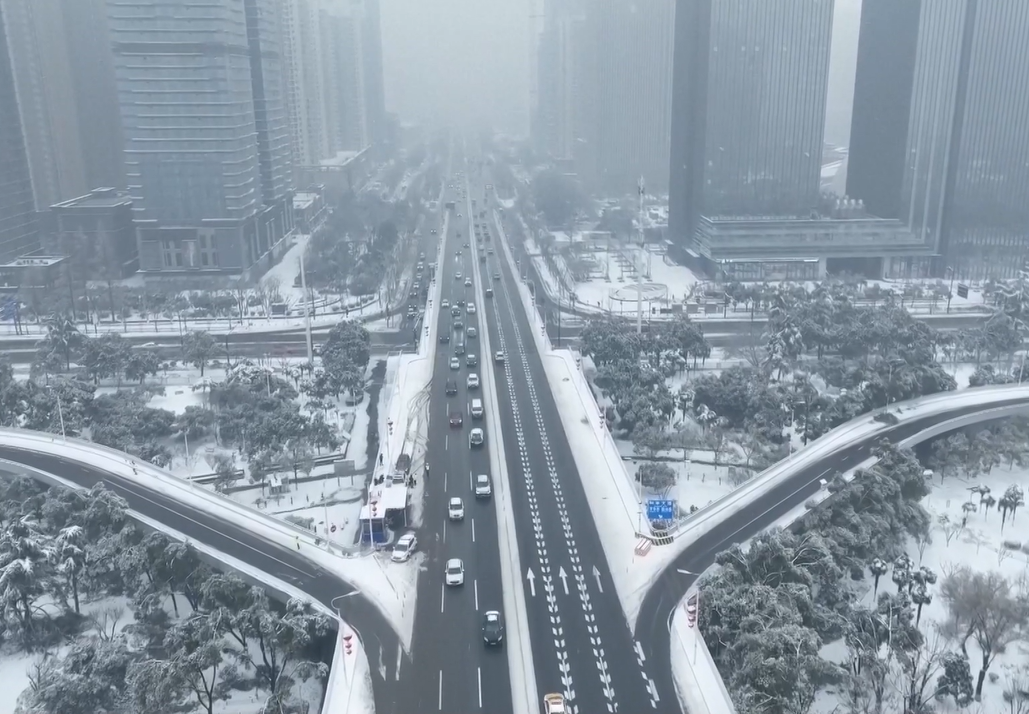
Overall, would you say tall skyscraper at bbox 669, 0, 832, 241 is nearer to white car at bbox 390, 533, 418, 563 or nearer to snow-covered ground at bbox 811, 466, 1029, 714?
snow-covered ground at bbox 811, 466, 1029, 714

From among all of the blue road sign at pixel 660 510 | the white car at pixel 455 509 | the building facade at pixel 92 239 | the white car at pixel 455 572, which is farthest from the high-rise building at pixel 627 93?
the white car at pixel 455 572

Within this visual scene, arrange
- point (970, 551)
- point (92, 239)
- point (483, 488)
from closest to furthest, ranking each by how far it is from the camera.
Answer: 1. point (970, 551)
2. point (483, 488)
3. point (92, 239)

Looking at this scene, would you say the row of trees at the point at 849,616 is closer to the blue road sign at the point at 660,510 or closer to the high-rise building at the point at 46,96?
the blue road sign at the point at 660,510

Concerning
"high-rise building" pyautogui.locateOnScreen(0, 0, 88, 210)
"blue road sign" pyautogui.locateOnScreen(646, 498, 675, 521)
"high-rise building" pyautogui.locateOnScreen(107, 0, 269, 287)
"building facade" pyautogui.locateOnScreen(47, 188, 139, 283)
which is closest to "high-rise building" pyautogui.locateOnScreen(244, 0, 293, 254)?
"high-rise building" pyautogui.locateOnScreen(107, 0, 269, 287)

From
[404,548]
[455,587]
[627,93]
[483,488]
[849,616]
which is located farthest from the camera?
[627,93]

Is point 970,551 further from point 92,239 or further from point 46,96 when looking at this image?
point 46,96

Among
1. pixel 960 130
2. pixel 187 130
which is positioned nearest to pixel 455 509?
pixel 187 130

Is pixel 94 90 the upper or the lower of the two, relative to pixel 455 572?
upper

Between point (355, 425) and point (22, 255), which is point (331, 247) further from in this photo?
point (355, 425)
